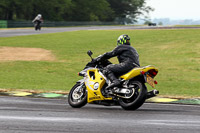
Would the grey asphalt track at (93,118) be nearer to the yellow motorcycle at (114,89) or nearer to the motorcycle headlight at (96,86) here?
the yellow motorcycle at (114,89)

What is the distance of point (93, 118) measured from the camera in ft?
25.3

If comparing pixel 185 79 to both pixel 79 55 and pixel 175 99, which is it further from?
pixel 79 55

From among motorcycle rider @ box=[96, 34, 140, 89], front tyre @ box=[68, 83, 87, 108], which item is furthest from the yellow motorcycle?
motorcycle rider @ box=[96, 34, 140, 89]

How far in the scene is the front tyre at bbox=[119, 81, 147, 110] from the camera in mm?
8383

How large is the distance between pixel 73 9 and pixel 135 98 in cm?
8860

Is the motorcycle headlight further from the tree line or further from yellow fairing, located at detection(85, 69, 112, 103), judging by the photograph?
the tree line

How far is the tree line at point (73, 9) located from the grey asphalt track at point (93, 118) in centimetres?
6462

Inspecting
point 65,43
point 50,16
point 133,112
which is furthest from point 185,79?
point 50,16

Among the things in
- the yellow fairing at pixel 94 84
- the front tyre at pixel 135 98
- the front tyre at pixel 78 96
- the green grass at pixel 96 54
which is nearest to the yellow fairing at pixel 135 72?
the front tyre at pixel 135 98

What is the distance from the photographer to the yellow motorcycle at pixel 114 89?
851 cm

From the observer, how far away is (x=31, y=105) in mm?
9477

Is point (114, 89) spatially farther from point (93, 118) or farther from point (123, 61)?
point (93, 118)

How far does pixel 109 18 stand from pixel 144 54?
83.0 meters

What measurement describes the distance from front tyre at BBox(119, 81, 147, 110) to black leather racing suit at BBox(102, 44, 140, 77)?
18.2 inches
